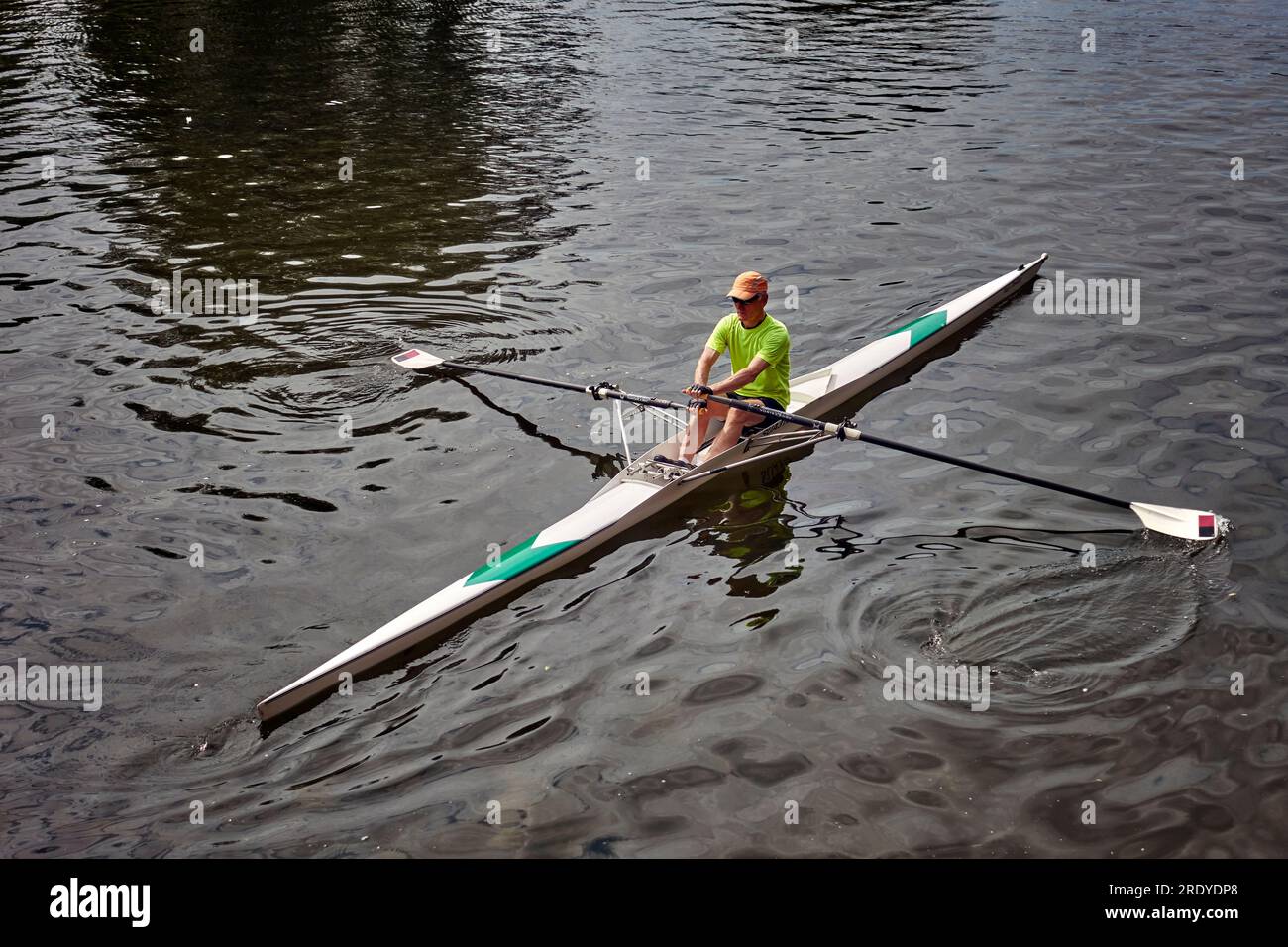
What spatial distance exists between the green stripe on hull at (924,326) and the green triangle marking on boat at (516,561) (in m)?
5.69

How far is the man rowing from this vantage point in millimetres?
9930

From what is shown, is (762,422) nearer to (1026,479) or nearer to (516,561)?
(1026,479)

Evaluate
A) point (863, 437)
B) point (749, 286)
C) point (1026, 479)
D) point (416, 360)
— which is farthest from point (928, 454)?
point (416, 360)

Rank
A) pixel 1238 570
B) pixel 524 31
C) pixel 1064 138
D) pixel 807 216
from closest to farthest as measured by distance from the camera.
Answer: pixel 1238 570 < pixel 807 216 < pixel 1064 138 < pixel 524 31

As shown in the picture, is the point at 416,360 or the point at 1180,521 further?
the point at 416,360

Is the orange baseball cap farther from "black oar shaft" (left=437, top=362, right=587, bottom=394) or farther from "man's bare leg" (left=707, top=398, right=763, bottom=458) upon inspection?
"black oar shaft" (left=437, top=362, right=587, bottom=394)

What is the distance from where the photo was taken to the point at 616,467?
10453 millimetres

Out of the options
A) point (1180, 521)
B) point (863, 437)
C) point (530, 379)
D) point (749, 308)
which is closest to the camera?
point (1180, 521)

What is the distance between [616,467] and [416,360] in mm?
3022
